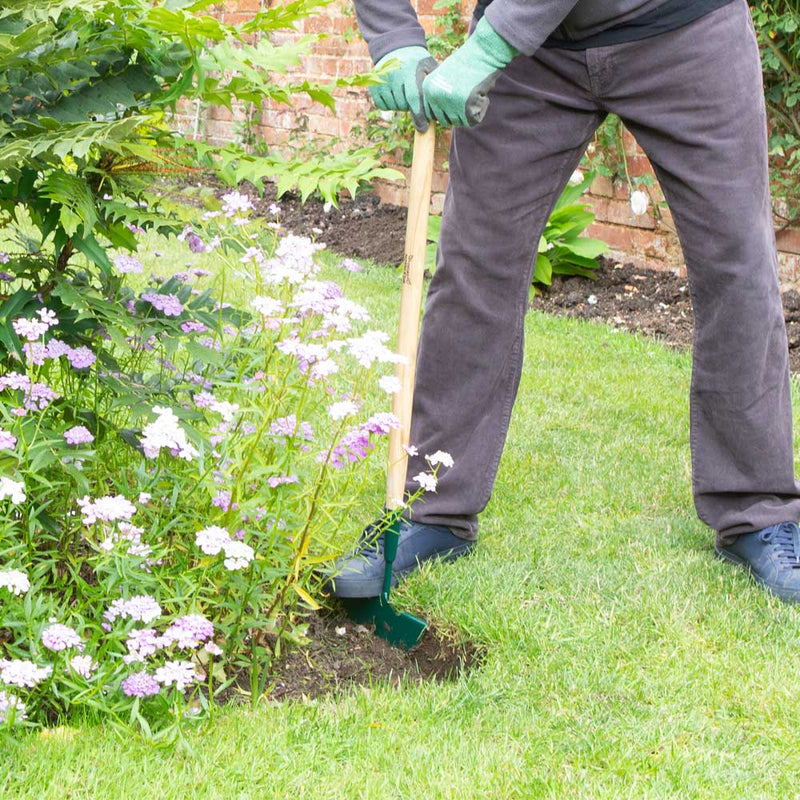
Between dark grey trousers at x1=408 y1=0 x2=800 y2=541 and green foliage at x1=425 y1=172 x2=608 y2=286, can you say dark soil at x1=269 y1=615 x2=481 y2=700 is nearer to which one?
dark grey trousers at x1=408 y1=0 x2=800 y2=541

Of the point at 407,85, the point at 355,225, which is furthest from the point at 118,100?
the point at 355,225

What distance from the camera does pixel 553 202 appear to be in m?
A: 2.69

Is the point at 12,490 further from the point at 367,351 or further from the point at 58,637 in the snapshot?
the point at 367,351

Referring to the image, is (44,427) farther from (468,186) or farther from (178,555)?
(468,186)

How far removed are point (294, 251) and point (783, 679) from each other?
1.26 metres

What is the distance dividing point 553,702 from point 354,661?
438 mm

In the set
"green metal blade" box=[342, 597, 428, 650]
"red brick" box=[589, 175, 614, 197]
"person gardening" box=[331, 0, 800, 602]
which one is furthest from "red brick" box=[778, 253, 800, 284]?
"green metal blade" box=[342, 597, 428, 650]

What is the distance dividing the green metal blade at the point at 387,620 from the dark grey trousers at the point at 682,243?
0.32 metres

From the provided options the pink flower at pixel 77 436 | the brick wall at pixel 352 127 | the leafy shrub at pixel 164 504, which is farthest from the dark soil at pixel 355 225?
the pink flower at pixel 77 436

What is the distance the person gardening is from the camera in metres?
2.46

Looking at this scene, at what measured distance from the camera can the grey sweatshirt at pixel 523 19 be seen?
2303 millimetres

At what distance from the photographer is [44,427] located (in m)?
2.19

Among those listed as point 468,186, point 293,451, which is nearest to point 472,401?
point 468,186

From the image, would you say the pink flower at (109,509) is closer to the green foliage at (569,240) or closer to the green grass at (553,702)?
the green grass at (553,702)
